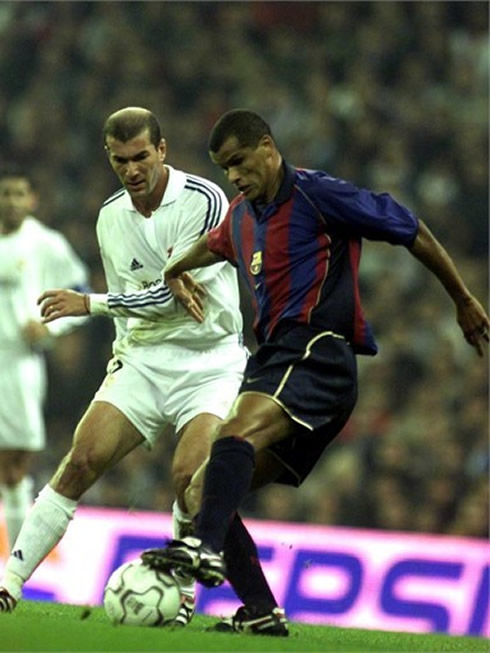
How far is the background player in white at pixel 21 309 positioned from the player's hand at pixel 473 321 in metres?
4.56

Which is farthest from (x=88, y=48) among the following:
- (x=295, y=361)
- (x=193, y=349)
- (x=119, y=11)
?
(x=295, y=361)

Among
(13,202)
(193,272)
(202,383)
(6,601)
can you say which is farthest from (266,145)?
(13,202)

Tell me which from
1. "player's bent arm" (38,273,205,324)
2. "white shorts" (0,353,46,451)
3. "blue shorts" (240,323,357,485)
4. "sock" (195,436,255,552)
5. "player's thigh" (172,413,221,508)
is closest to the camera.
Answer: "sock" (195,436,255,552)

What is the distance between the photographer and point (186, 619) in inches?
272

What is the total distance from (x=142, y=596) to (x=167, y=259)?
172 centimetres

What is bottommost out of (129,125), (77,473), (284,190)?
(77,473)

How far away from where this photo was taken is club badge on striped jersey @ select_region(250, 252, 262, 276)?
21.3 feet

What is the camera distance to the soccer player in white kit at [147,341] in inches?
278

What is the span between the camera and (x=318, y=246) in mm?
6402

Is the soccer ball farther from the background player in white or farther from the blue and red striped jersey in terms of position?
the background player in white

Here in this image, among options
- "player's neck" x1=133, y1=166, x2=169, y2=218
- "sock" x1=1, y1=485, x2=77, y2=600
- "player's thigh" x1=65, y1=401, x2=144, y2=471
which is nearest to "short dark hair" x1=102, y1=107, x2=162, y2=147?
"player's neck" x1=133, y1=166, x2=169, y2=218

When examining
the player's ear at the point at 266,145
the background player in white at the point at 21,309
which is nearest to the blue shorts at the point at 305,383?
the player's ear at the point at 266,145

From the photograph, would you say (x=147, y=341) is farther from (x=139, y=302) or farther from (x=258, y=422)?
(x=258, y=422)

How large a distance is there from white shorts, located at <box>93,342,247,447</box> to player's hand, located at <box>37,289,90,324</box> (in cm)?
40
